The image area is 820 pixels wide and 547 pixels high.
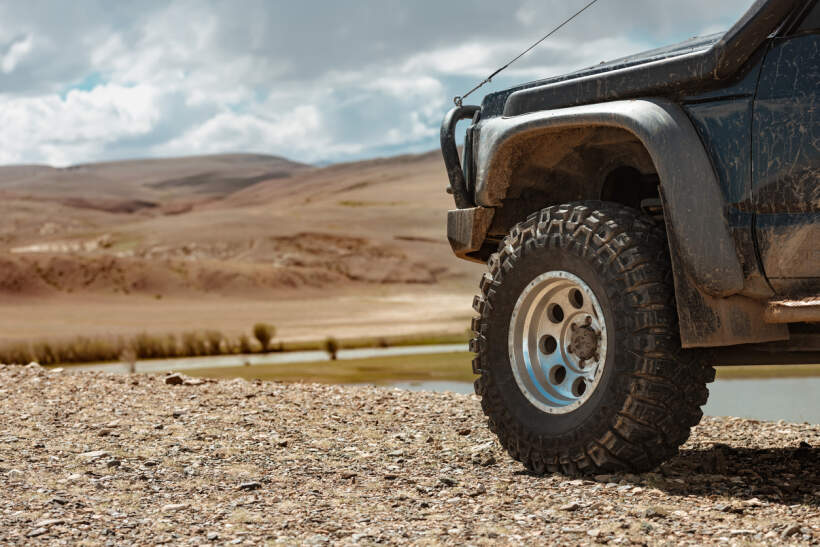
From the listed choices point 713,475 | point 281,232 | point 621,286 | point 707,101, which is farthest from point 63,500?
point 281,232

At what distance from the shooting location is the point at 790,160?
15.3 ft

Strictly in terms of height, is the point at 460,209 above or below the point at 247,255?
below

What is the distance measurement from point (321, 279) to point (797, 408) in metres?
49.7

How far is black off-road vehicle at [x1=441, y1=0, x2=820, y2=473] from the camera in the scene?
473cm

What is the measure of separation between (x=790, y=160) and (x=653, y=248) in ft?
2.73

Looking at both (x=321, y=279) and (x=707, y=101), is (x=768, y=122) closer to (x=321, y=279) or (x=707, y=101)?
(x=707, y=101)

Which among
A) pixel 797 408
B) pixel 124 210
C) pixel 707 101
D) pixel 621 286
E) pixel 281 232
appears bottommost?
pixel 797 408

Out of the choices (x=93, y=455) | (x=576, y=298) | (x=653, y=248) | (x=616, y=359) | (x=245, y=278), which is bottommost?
(x=93, y=455)

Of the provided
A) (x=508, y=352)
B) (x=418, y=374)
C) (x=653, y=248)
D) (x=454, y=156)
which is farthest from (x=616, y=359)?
(x=418, y=374)

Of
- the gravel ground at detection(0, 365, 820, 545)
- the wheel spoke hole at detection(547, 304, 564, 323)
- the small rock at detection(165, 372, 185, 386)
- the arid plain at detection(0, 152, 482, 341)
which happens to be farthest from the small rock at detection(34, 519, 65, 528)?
the arid plain at detection(0, 152, 482, 341)

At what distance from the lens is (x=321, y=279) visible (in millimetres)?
59625

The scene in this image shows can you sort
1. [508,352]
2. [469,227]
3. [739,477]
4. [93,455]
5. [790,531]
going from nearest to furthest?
1. [790,531]
2. [739,477]
3. [508,352]
4. [469,227]
5. [93,455]

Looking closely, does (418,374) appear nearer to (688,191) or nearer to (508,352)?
(508,352)

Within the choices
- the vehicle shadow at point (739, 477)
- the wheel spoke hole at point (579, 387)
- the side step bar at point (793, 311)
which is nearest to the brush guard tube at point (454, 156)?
the wheel spoke hole at point (579, 387)
